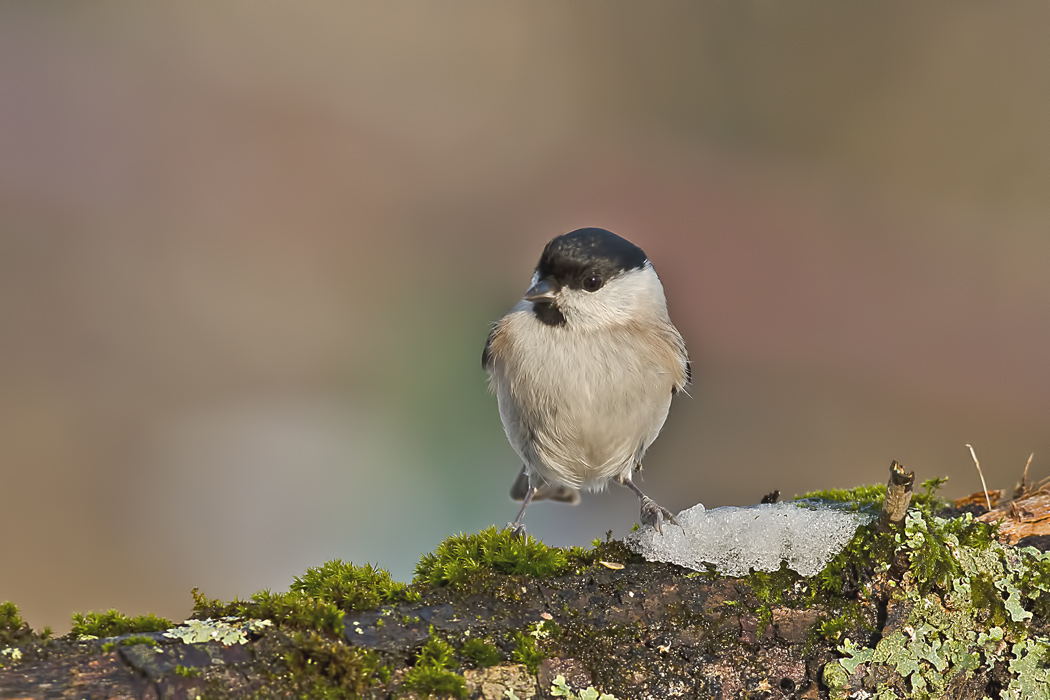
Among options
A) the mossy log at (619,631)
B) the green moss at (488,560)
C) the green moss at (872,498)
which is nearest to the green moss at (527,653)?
the mossy log at (619,631)

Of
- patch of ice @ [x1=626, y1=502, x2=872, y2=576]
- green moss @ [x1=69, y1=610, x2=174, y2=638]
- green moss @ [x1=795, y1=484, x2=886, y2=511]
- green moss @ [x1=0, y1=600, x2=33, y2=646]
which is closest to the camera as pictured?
green moss @ [x1=0, y1=600, x2=33, y2=646]

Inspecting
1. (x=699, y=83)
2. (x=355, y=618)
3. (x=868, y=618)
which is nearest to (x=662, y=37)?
(x=699, y=83)

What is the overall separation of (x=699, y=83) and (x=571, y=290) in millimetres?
2627

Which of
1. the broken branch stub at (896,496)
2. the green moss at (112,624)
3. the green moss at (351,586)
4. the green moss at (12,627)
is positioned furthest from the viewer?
the broken branch stub at (896,496)

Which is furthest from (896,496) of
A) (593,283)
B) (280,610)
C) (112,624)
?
(112,624)

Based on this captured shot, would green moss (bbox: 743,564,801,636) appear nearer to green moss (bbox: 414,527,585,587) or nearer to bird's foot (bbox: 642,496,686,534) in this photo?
bird's foot (bbox: 642,496,686,534)

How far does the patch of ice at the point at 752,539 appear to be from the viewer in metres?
2.05

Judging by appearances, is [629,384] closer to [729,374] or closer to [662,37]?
[729,374]

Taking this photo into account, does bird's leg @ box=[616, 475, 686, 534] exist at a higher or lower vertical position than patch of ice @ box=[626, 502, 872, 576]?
higher

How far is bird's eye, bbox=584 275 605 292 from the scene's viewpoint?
9.17ft

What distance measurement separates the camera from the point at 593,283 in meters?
2.80

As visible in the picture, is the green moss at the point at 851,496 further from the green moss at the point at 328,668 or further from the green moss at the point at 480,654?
the green moss at the point at 328,668

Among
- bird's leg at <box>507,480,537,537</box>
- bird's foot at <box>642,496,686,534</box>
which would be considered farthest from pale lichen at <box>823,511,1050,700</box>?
bird's leg at <box>507,480,537,537</box>

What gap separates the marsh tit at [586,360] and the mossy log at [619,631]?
2.35ft
